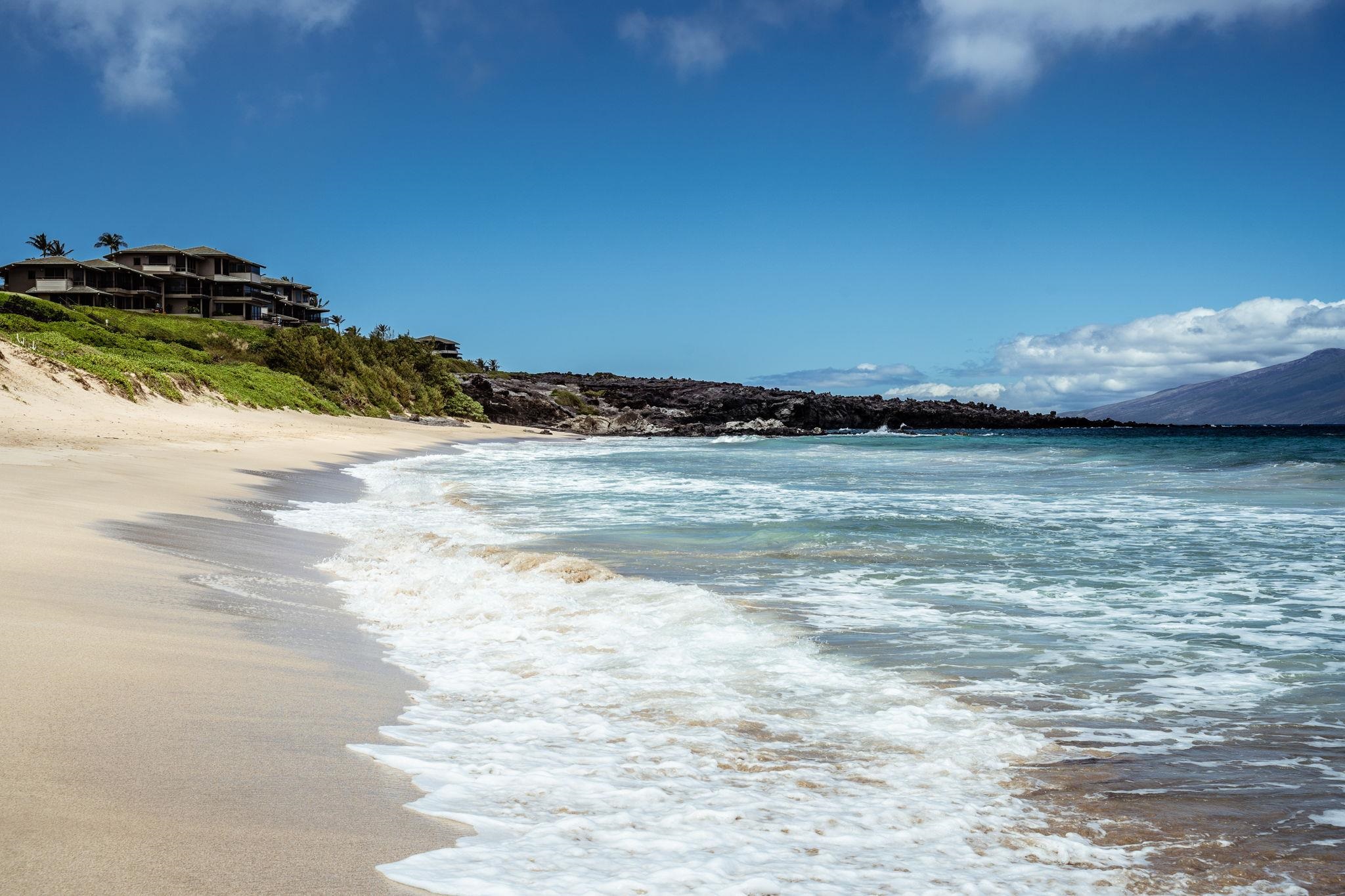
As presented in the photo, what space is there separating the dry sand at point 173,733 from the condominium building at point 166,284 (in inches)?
2789

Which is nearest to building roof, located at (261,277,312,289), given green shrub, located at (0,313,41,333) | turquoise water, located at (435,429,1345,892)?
green shrub, located at (0,313,41,333)

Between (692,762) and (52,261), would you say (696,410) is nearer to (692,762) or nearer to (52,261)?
(52,261)

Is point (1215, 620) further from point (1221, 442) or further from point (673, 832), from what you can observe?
point (1221, 442)

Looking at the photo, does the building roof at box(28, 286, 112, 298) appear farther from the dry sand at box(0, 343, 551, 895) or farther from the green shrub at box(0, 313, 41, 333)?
the dry sand at box(0, 343, 551, 895)

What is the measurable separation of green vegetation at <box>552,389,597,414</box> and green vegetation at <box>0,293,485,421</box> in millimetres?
8344

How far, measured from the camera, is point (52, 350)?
2502 centimetres

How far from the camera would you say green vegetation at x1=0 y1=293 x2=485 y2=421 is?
28078 mm

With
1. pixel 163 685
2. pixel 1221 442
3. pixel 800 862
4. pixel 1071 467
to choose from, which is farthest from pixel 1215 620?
A: pixel 1221 442

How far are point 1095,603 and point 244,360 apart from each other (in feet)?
153

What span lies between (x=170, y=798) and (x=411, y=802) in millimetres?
763

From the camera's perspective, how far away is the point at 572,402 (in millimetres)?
69312

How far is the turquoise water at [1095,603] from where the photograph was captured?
375 cm

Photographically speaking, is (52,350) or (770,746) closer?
(770,746)

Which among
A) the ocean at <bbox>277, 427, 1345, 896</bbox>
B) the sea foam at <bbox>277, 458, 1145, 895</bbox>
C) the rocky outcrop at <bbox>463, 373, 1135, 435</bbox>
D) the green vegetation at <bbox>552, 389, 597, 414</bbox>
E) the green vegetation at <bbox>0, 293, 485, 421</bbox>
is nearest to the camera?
the sea foam at <bbox>277, 458, 1145, 895</bbox>
